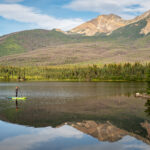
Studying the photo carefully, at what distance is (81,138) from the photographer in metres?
27.0

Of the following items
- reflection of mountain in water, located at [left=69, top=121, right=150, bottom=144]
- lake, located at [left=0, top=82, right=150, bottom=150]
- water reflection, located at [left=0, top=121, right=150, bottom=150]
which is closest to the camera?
water reflection, located at [left=0, top=121, right=150, bottom=150]

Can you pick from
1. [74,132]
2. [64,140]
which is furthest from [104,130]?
[64,140]

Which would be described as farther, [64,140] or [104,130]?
[104,130]

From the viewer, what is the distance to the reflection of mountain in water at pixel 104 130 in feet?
88.3

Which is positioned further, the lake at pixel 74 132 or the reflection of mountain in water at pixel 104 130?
the reflection of mountain in water at pixel 104 130

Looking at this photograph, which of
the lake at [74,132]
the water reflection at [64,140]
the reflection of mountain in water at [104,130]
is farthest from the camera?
the reflection of mountain in water at [104,130]

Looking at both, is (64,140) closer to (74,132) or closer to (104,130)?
(74,132)

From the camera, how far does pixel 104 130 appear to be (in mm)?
29984

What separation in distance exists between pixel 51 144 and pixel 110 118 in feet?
49.9

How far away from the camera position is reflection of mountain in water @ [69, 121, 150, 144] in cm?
2692

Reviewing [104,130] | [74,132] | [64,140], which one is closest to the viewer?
[64,140]

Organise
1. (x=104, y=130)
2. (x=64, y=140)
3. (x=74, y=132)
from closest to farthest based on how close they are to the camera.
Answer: (x=64, y=140), (x=74, y=132), (x=104, y=130)

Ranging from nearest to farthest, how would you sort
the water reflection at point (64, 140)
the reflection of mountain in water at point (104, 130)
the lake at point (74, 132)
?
the water reflection at point (64, 140)
the lake at point (74, 132)
the reflection of mountain in water at point (104, 130)

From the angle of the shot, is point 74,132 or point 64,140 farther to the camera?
point 74,132
